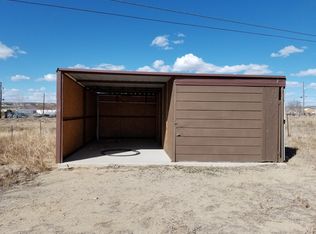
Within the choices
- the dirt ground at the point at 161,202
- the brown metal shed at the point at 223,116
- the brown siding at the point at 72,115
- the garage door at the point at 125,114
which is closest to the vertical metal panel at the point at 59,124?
the brown siding at the point at 72,115

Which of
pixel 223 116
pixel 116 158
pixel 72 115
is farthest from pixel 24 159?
pixel 223 116

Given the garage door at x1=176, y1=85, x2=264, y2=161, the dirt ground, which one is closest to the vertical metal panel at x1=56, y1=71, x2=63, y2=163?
the dirt ground

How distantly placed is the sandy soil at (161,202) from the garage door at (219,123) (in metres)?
1.29

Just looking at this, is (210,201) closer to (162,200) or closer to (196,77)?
(162,200)

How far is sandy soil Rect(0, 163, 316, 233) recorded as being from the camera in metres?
4.40

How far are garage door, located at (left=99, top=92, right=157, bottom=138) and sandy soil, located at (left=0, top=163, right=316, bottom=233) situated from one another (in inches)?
346

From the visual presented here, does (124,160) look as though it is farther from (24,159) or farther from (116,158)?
(24,159)

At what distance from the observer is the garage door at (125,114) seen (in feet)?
55.5

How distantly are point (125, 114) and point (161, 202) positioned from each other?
38.3 ft

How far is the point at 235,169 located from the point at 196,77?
268 cm

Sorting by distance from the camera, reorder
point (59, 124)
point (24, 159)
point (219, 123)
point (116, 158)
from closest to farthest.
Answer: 1. point (59, 124)
2. point (24, 159)
3. point (219, 123)
4. point (116, 158)

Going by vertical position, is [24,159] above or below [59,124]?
below

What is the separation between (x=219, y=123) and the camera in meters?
9.51

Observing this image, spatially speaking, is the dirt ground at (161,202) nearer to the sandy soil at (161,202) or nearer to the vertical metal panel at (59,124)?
the sandy soil at (161,202)
